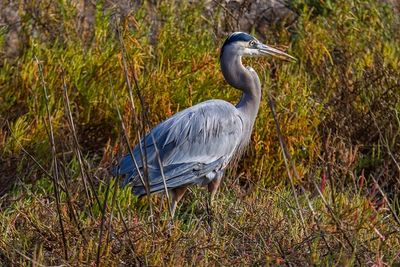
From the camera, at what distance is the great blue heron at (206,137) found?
5512mm

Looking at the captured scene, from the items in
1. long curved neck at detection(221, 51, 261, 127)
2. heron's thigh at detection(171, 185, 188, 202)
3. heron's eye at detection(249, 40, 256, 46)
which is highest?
heron's eye at detection(249, 40, 256, 46)

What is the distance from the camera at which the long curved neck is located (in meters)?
5.92

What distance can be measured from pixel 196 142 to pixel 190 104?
23.1 inches

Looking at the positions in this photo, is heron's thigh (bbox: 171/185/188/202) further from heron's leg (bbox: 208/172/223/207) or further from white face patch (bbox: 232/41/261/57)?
white face patch (bbox: 232/41/261/57)

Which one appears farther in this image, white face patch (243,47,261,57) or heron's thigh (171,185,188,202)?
white face patch (243,47,261,57)

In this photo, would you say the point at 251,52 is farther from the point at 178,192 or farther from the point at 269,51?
the point at 178,192

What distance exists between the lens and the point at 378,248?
4.03 m

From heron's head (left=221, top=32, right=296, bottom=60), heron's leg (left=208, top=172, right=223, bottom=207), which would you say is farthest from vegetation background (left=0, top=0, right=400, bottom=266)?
heron's head (left=221, top=32, right=296, bottom=60)

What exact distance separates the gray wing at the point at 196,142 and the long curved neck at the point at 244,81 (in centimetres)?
12

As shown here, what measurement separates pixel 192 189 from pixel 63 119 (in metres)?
0.94

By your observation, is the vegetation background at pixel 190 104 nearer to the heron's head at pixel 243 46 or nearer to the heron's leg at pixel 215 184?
the heron's leg at pixel 215 184

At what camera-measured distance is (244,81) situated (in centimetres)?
593

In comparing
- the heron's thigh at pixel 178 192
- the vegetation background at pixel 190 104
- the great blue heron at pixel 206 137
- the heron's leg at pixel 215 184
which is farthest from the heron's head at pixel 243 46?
the heron's thigh at pixel 178 192

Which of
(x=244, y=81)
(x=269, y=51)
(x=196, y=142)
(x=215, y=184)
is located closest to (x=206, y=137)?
(x=196, y=142)
